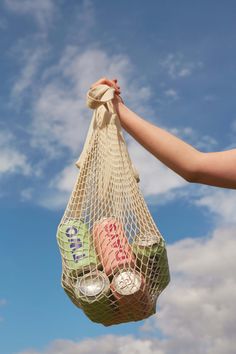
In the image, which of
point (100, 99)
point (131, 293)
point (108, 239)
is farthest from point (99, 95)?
point (131, 293)

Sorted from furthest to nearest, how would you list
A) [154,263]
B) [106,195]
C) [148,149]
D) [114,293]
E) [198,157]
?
[106,195] < [154,263] < [114,293] < [148,149] < [198,157]

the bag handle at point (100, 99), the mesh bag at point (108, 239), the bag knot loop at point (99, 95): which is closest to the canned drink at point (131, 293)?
the mesh bag at point (108, 239)

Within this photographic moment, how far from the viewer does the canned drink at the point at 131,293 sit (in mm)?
3123

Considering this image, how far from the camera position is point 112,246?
3289 millimetres

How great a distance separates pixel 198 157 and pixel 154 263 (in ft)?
4.78

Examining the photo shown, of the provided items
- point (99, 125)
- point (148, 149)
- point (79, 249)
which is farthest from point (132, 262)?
point (148, 149)

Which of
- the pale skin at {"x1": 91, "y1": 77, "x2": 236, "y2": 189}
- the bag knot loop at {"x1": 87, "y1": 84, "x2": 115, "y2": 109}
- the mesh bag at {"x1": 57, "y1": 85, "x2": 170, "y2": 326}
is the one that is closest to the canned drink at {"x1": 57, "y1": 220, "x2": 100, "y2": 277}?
the mesh bag at {"x1": 57, "y1": 85, "x2": 170, "y2": 326}

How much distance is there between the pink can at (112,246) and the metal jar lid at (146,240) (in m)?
0.08

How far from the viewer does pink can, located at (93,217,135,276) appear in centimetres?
325

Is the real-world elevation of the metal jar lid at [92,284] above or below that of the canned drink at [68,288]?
Answer: below

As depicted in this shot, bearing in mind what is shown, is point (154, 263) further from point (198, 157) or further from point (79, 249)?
point (198, 157)

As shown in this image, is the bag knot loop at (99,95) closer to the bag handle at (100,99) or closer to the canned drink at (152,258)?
the bag handle at (100,99)

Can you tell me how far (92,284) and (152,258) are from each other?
17.9 inches

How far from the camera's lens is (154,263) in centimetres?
339
